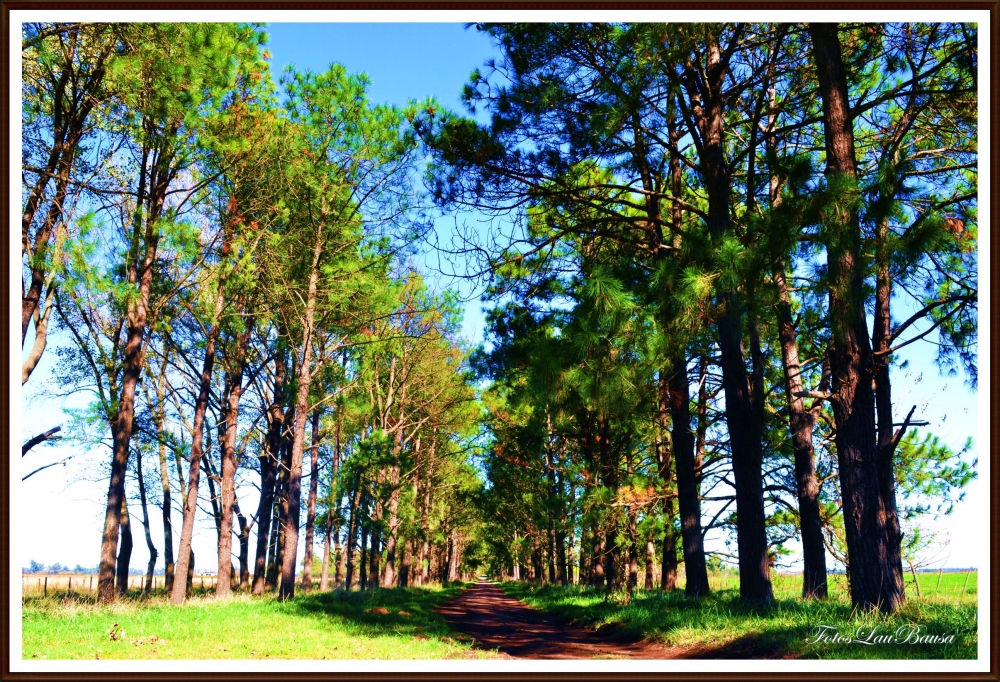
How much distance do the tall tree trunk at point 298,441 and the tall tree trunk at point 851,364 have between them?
1111 cm

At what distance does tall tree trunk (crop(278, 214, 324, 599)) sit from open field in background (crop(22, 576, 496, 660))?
3344 mm

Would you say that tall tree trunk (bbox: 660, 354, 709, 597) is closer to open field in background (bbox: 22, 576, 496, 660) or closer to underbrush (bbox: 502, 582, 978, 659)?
underbrush (bbox: 502, 582, 978, 659)

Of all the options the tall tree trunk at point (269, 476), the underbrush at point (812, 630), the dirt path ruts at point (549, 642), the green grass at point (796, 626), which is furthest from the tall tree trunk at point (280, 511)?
the underbrush at point (812, 630)

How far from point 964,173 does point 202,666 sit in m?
11.1

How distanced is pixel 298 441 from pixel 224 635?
787 centimetres

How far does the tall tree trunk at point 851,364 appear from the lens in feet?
21.4

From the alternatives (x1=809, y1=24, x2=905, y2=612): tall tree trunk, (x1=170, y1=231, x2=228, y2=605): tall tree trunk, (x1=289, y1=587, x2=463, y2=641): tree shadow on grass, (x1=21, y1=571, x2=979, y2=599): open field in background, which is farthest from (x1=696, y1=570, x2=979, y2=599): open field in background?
(x1=170, y1=231, x2=228, y2=605): tall tree trunk

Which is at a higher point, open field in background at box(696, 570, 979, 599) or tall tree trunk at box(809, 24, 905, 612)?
tall tree trunk at box(809, 24, 905, 612)

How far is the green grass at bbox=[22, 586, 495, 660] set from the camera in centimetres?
668

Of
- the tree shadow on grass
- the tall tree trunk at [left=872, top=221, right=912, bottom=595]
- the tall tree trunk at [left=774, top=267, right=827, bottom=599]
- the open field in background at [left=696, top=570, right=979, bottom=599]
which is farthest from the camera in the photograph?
the tall tree trunk at [left=774, top=267, right=827, bottom=599]

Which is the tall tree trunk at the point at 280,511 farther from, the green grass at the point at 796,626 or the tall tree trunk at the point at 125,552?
the green grass at the point at 796,626

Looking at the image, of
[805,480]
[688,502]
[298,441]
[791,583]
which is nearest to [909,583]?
[805,480]

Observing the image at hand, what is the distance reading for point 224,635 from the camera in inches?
312

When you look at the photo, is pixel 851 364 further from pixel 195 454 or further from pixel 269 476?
pixel 269 476
